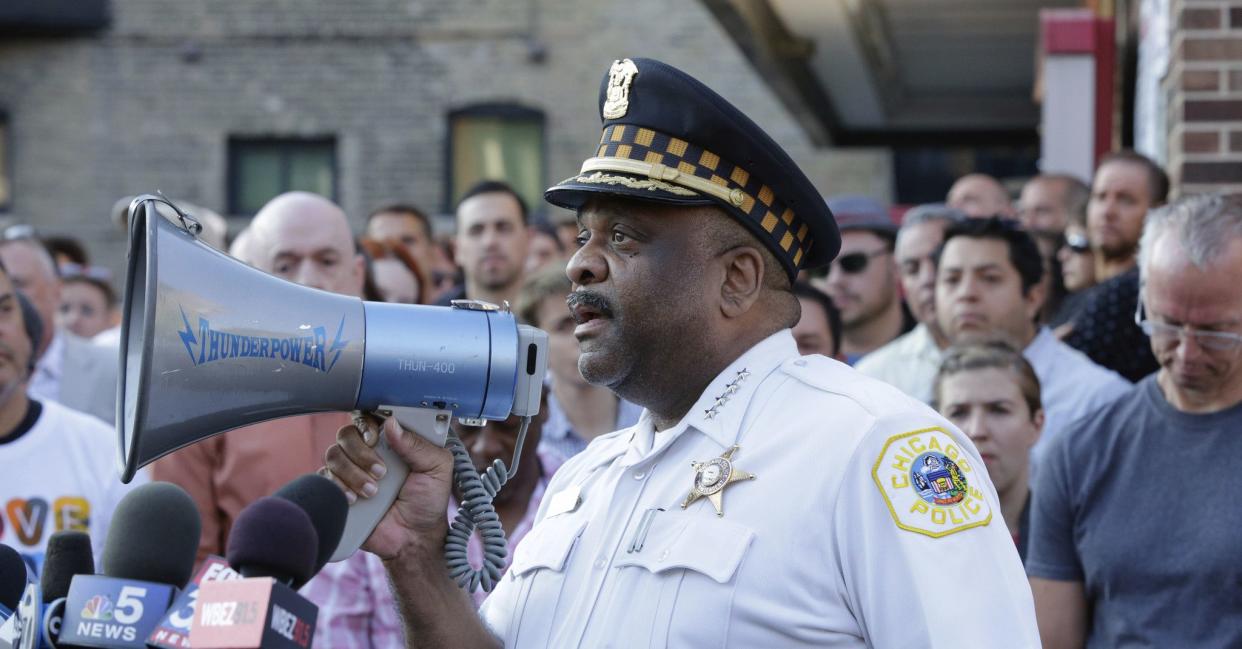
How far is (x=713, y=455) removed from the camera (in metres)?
2.64

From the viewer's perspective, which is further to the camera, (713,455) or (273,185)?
(273,185)

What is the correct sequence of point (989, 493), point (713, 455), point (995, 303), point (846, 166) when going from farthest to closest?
point (846, 166) → point (995, 303) → point (713, 455) → point (989, 493)

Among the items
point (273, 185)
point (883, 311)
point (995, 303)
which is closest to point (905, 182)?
point (273, 185)

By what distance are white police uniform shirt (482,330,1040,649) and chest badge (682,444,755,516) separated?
0.01 m

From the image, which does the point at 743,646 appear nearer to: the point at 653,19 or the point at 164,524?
the point at 164,524

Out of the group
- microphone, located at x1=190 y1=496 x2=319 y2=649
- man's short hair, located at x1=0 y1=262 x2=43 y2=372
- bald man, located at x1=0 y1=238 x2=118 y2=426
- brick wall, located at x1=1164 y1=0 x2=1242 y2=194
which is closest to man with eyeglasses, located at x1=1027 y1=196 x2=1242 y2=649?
brick wall, located at x1=1164 y1=0 x2=1242 y2=194

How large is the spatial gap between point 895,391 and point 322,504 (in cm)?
92

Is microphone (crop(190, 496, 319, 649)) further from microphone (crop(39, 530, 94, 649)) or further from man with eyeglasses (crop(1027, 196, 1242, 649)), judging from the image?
man with eyeglasses (crop(1027, 196, 1242, 649))

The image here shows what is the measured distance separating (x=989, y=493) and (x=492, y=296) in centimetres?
503

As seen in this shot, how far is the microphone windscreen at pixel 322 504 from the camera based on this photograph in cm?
248

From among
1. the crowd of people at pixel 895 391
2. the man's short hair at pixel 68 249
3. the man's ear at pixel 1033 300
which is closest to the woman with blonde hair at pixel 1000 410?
the crowd of people at pixel 895 391

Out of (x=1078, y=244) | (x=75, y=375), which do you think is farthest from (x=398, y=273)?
(x=1078, y=244)

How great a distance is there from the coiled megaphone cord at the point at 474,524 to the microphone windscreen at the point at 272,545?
27.8 inches

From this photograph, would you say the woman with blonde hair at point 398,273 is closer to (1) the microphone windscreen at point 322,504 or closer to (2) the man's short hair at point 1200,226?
(2) the man's short hair at point 1200,226
